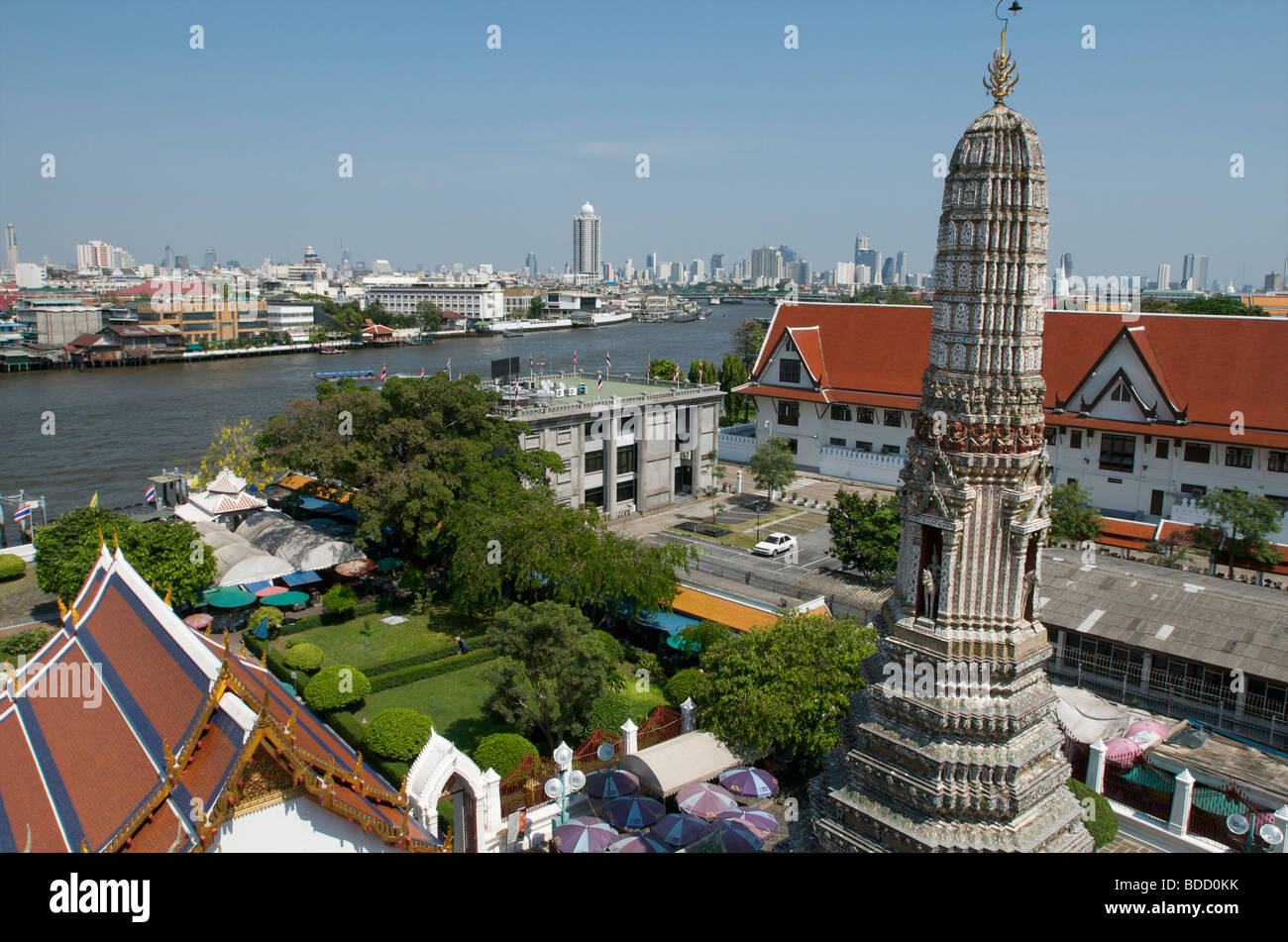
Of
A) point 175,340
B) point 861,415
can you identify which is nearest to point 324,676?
point 861,415

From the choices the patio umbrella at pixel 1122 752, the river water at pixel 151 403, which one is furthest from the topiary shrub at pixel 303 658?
the river water at pixel 151 403

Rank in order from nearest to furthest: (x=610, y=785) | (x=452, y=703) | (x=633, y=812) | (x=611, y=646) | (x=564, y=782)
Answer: (x=633, y=812)
(x=564, y=782)
(x=610, y=785)
(x=611, y=646)
(x=452, y=703)

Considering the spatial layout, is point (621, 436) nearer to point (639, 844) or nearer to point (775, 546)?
point (775, 546)

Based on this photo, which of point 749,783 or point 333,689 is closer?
point 749,783

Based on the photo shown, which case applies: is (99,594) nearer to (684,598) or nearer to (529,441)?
(684,598)

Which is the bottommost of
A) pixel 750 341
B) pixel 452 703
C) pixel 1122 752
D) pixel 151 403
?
pixel 452 703

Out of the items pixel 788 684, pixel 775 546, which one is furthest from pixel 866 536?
pixel 788 684

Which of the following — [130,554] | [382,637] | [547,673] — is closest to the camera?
[547,673]

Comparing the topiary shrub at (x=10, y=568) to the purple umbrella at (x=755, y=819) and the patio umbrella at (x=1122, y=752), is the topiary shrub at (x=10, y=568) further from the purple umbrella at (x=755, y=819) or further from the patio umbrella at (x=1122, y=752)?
the patio umbrella at (x=1122, y=752)
